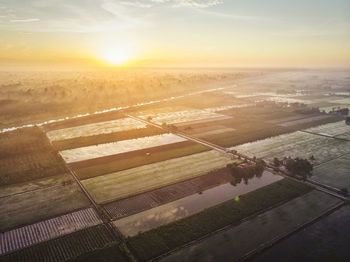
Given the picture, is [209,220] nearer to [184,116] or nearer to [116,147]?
[116,147]

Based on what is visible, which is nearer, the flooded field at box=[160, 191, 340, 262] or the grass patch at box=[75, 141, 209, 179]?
the flooded field at box=[160, 191, 340, 262]

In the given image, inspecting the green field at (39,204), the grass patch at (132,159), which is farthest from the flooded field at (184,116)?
the green field at (39,204)

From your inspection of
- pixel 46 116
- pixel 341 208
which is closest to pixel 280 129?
pixel 341 208

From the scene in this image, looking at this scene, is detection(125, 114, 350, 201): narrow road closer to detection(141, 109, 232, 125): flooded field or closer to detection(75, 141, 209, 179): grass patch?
detection(75, 141, 209, 179): grass patch

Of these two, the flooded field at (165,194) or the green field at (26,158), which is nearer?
the flooded field at (165,194)

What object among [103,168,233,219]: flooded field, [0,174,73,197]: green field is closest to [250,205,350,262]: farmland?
[103,168,233,219]: flooded field

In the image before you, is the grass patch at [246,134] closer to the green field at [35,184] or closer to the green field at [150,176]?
the green field at [150,176]

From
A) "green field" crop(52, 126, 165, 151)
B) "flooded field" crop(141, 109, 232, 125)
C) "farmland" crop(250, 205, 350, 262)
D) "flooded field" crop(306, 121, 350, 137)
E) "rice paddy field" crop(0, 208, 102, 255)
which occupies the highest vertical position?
"flooded field" crop(306, 121, 350, 137)
